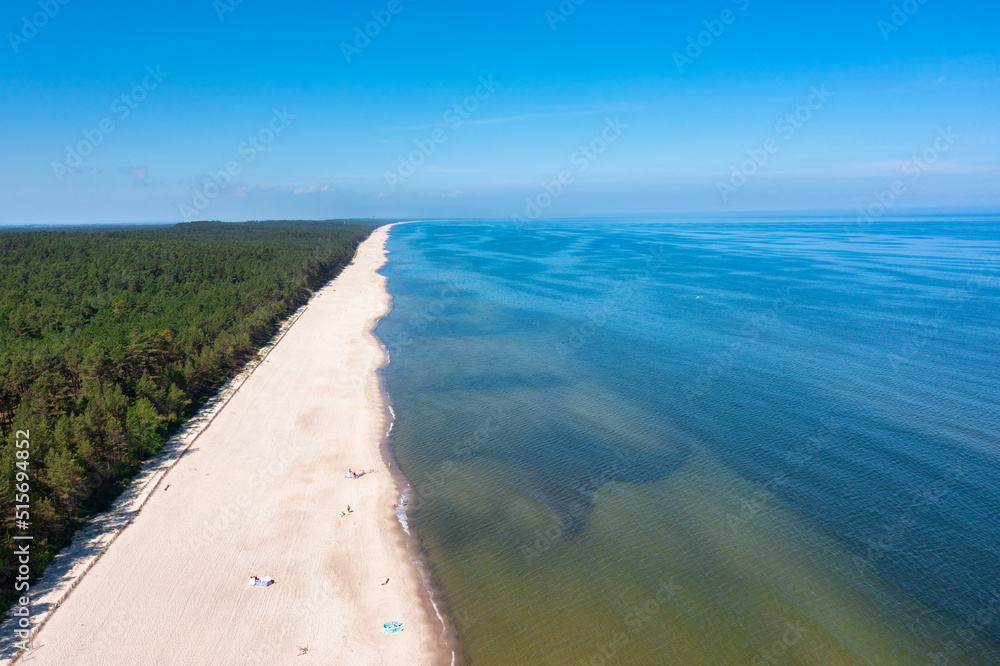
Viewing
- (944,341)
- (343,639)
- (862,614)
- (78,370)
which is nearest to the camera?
(343,639)

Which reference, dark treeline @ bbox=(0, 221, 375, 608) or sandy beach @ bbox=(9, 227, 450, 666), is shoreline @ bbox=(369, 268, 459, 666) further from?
dark treeline @ bbox=(0, 221, 375, 608)

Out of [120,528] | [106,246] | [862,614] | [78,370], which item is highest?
[106,246]

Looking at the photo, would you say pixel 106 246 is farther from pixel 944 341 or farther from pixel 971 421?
pixel 944 341

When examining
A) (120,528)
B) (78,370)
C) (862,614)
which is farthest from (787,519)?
(78,370)

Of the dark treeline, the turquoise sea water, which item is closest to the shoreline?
the turquoise sea water

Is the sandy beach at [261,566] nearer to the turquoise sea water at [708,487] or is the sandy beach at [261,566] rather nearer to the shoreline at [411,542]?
the shoreline at [411,542]

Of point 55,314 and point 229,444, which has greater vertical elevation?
point 55,314
